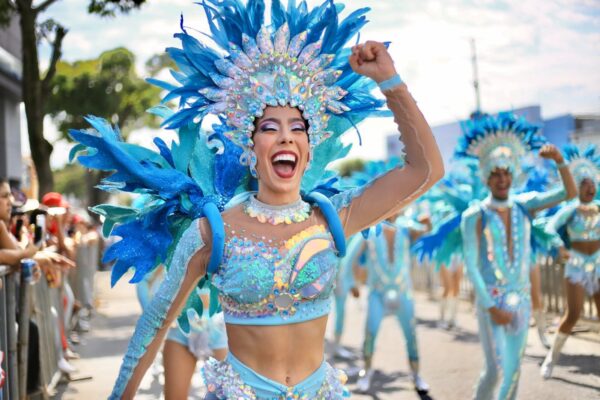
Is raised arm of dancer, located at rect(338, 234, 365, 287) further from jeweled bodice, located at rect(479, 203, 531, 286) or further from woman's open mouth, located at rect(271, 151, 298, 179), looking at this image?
woman's open mouth, located at rect(271, 151, 298, 179)

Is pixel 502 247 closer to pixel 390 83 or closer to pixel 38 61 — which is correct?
pixel 390 83

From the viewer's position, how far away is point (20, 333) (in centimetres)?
625

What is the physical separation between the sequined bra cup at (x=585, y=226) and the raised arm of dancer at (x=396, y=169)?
637 centimetres

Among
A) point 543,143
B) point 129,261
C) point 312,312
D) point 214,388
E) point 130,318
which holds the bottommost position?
point 130,318

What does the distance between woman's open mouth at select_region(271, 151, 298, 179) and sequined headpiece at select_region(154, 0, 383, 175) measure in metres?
0.11

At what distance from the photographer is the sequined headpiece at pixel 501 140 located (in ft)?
21.4

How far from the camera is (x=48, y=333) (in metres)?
7.84

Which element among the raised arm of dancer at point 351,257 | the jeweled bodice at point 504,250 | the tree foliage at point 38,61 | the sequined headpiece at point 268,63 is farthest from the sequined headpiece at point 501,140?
the tree foliage at point 38,61

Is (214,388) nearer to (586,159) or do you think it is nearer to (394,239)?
(394,239)

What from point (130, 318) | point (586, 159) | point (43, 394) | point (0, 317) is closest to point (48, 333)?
point (43, 394)

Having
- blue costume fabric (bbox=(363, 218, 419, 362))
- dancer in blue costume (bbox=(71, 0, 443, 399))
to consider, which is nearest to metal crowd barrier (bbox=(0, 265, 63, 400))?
dancer in blue costume (bbox=(71, 0, 443, 399))

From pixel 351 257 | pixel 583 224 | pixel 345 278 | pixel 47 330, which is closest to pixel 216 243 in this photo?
pixel 47 330

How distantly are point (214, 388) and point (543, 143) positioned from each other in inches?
172

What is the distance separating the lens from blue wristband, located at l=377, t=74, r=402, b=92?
3285 mm
